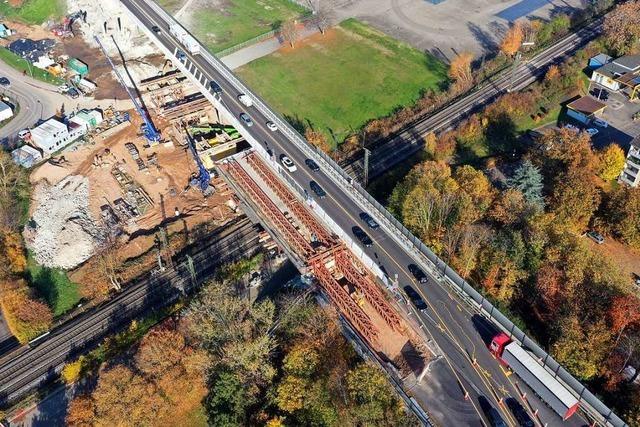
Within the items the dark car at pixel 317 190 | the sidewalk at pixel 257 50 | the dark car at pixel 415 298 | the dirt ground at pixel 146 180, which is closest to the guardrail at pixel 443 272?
the dark car at pixel 317 190

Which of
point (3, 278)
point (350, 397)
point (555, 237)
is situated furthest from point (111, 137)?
point (555, 237)

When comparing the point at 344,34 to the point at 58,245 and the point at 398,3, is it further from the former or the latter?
the point at 58,245

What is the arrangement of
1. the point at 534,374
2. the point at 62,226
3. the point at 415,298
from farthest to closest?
the point at 62,226, the point at 415,298, the point at 534,374

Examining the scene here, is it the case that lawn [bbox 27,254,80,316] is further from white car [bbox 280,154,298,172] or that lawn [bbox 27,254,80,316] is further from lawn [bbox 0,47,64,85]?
lawn [bbox 0,47,64,85]

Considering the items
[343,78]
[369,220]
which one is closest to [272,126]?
[369,220]

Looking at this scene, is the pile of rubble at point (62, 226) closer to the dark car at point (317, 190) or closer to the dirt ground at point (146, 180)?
the dirt ground at point (146, 180)

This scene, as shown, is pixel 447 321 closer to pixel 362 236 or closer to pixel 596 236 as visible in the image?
pixel 362 236
